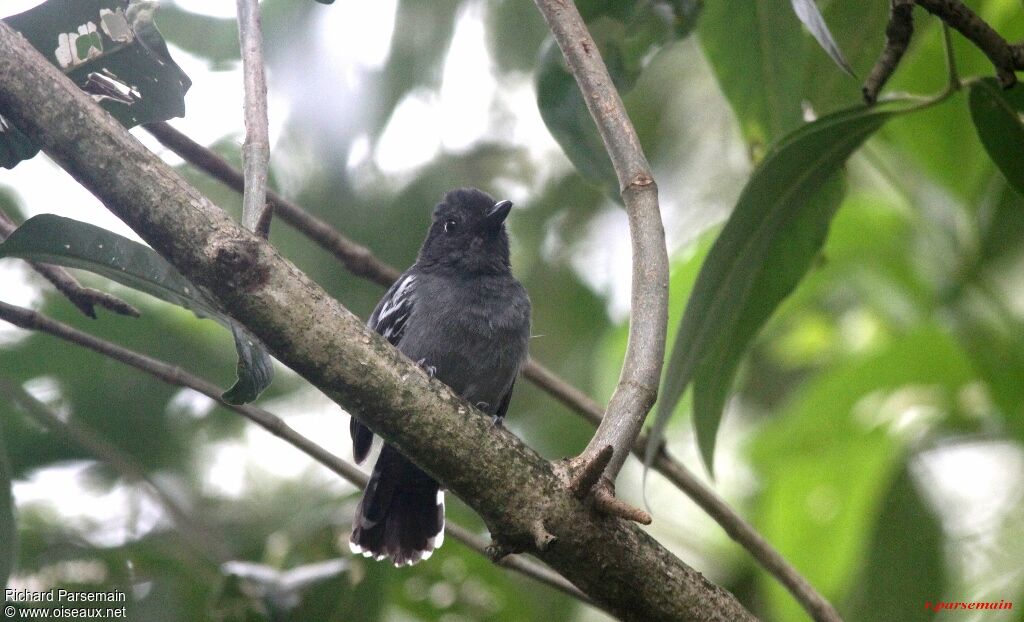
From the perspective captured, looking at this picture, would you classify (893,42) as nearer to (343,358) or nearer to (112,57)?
(343,358)

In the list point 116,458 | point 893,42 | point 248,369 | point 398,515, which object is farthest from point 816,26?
point 116,458

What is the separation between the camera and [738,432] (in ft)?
18.9

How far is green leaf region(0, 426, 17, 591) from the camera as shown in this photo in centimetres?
236

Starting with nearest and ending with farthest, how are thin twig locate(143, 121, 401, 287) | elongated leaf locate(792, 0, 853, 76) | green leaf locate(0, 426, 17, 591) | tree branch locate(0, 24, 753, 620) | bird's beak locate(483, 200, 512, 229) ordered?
1. tree branch locate(0, 24, 753, 620)
2. elongated leaf locate(792, 0, 853, 76)
3. green leaf locate(0, 426, 17, 591)
4. thin twig locate(143, 121, 401, 287)
5. bird's beak locate(483, 200, 512, 229)

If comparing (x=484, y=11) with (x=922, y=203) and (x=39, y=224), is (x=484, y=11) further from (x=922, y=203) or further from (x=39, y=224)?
(x=39, y=224)

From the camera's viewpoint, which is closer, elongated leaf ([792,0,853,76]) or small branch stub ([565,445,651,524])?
small branch stub ([565,445,651,524])

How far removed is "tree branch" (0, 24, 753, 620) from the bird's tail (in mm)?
1740

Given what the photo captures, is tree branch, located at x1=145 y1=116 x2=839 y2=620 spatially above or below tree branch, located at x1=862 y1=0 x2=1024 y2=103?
below

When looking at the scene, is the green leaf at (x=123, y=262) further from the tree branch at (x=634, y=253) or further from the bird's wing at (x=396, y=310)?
the bird's wing at (x=396, y=310)

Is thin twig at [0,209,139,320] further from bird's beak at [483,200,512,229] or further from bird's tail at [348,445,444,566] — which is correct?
bird's beak at [483,200,512,229]

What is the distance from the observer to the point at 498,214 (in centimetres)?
413

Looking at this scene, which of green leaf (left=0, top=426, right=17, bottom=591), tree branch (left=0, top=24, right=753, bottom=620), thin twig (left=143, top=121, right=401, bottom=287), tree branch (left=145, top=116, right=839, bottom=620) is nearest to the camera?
tree branch (left=0, top=24, right=753, bottom=620)

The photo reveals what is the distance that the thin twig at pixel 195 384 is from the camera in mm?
2219

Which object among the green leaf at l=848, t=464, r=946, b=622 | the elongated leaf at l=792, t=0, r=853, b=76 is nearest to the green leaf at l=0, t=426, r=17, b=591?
the elongated leaf at l=792, t=0, r=853, b=76
